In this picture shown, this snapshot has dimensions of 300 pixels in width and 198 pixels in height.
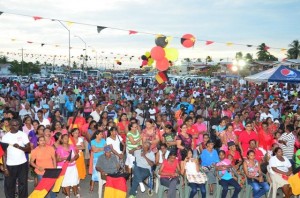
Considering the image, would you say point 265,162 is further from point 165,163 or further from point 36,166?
point 36,166

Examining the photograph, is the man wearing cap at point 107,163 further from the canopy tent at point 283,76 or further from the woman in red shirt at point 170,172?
the canopy tent at point 283,76

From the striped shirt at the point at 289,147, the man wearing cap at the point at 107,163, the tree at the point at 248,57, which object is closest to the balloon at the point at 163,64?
the striped shirt at the point at 289,147

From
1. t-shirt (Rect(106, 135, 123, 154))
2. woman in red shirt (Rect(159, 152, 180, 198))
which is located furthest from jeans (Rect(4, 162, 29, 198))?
woman in red shirt (Rect(159, 152, 180, 198))

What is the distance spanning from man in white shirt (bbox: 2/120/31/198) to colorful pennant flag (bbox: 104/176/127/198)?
1.53m

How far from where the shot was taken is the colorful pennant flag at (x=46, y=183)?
6.27 metres

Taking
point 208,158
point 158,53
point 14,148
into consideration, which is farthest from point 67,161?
point 158,53

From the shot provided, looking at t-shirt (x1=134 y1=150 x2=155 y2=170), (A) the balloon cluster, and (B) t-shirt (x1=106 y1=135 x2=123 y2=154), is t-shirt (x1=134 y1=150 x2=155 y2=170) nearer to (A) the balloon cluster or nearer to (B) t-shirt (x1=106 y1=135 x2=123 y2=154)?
(B) t-shirt (x1=106 y1=135 x2=123 y2=154)

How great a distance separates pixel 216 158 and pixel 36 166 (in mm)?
3664

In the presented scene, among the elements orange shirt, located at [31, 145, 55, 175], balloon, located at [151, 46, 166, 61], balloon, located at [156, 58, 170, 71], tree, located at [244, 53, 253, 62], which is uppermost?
tree, located at [244, 53, 253, 62]

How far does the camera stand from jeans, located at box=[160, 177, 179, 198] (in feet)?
21.4

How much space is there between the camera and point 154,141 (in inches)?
305

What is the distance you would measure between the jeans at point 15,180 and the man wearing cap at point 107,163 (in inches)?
53.7

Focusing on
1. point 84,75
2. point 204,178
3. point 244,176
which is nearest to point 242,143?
point 244,176

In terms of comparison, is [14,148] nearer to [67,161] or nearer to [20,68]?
[67,161]
